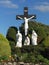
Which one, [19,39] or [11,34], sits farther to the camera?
[11,34]

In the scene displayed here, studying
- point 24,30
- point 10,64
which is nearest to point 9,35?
point 24,30

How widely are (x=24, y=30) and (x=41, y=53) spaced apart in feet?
36.8

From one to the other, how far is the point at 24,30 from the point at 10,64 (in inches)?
814

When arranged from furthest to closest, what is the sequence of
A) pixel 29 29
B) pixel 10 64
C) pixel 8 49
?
pixel 29 29, pixel 8 49, pixel 10 64

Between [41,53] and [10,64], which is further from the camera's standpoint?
[41,53]

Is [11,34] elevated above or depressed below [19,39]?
above

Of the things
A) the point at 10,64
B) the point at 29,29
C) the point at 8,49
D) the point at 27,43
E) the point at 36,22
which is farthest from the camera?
the point at 36,22

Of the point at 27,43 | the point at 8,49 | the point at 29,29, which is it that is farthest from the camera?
the point at 29,29

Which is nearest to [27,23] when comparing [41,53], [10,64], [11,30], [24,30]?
[24,30]

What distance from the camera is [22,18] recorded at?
48312 mm

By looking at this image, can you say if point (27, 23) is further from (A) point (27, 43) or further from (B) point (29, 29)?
(A) point (27, 43)

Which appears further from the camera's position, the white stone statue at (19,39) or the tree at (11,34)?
the tree at (11,34)

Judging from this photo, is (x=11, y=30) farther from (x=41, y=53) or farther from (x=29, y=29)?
(x=41, y=53)

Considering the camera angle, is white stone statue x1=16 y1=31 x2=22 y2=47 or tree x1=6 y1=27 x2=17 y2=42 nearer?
white stone statue x1=16 y1=31 x2=22 y2=47
